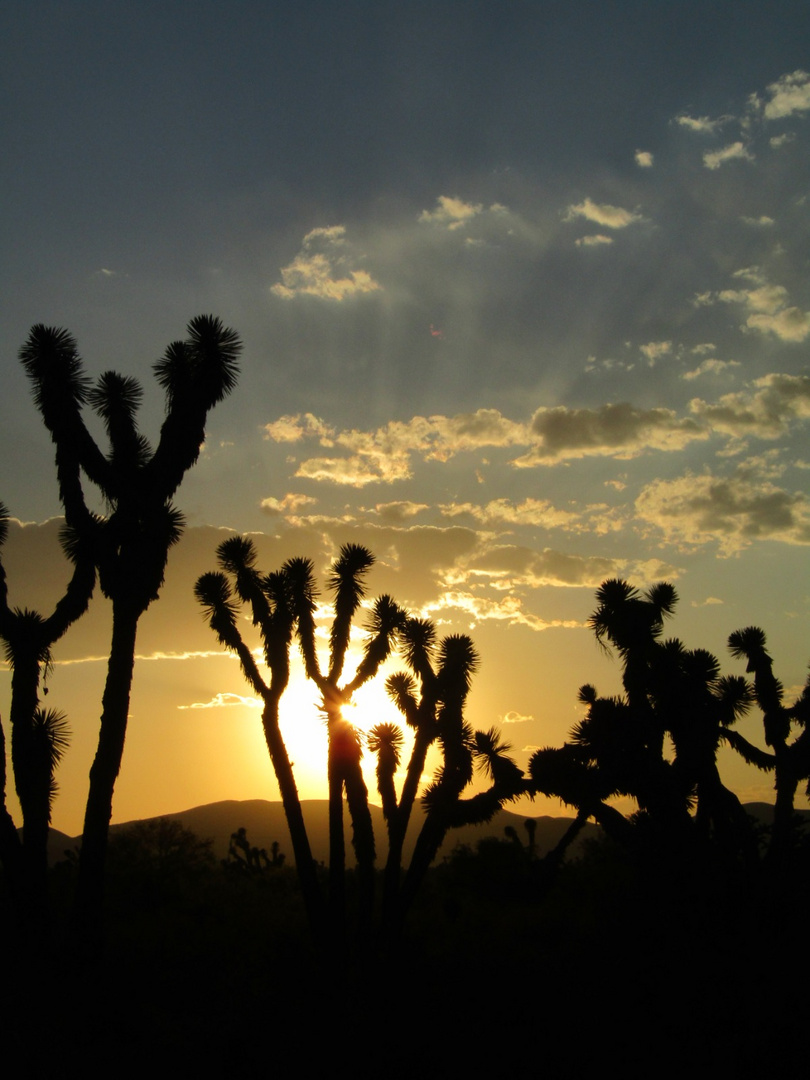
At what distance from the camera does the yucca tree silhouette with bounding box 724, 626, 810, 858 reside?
17000 millimetres

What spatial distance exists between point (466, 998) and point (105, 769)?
7.45 metres

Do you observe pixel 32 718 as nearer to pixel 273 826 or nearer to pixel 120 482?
pixel 120 482

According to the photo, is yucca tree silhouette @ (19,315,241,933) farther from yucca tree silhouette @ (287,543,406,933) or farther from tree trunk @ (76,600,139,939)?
yucca tree silhouette @ (287,543,406,933)

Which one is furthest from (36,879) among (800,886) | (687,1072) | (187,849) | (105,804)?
(187,849)

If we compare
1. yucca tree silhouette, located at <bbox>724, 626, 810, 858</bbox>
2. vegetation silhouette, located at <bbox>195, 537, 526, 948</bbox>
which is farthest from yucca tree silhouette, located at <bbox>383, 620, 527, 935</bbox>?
yucca tree silhouette, located at <bbox>724, 626, 810, 858</bbox>

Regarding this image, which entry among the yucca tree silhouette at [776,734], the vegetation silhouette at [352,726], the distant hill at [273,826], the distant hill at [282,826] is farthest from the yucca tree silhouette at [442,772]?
the distant hill at [273,826]

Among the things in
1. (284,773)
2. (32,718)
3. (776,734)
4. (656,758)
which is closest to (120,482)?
(32,718)

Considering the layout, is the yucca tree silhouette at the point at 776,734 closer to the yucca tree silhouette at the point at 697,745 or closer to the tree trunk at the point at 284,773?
the yucca tree silhouette at the point at 697,745

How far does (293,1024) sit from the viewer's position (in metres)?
12.5

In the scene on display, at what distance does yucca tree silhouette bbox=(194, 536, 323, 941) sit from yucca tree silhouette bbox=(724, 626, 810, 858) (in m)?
10.3

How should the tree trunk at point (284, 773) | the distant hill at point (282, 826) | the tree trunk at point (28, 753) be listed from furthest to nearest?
the distant hill at point (282, 826)
the tree trunk at point (284, 773)
the tree trunk at point (28, 753)

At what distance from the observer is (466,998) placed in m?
13.7

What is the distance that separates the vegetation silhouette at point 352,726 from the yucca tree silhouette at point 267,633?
0.08ft

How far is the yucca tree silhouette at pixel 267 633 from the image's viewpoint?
17.7 m
